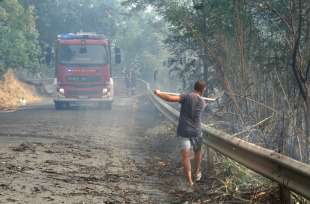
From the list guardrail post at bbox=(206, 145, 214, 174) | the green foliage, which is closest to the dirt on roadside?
the green foliage

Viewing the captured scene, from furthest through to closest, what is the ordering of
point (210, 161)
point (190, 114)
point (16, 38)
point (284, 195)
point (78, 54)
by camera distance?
point (16, 38), point (78, 54), point (210, 161), point (190, 114), point (284, 195)

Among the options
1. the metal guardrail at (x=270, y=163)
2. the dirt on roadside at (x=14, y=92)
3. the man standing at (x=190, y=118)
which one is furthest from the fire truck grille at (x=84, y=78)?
the metal guardrail at (x=270, y=163)

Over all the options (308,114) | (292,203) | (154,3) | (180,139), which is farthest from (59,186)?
(154,3)

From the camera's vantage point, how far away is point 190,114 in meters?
7.99

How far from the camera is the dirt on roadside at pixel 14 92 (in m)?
27.7

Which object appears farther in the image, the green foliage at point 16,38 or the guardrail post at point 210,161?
the green foliage at point 16,38

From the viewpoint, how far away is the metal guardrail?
4902 millimetres

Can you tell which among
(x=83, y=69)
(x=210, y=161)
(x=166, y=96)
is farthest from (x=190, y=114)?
(x=83, y=69)

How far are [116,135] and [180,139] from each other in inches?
221

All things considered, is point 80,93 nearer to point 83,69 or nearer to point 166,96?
point 83,69

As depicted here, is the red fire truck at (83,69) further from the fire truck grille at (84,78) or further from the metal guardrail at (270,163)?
the metal guardrail at (270,163)

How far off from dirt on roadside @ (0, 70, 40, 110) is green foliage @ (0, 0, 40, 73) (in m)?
1.23

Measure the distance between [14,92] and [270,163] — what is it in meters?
27.1

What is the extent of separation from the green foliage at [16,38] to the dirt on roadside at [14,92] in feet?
4.03
